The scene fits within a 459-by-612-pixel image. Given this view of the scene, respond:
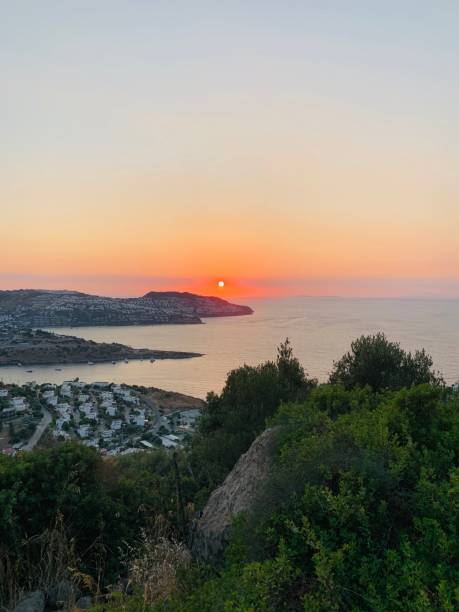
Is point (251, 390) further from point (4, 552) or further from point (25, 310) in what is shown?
point (25, 310)

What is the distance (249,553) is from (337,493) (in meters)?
0.75

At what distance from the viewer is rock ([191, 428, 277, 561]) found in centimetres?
414

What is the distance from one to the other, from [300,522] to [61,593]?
2.35 meters

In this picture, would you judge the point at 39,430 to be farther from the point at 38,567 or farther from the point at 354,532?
the point at 354,532

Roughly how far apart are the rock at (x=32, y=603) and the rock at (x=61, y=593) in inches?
3.7

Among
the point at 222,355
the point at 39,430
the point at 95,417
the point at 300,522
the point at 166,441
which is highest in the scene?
the point at 300,522

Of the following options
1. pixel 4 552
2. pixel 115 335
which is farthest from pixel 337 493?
pixel 115 335

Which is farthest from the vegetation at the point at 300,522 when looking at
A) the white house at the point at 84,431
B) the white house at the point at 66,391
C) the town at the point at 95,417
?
the white house at the point at 66,391

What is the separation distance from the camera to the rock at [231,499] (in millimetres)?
4145

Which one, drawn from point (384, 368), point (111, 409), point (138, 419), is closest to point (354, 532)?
point (384, 368)

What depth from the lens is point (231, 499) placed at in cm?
471

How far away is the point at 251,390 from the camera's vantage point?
10555 mm

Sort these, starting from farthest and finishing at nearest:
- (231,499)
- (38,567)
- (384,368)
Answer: (384,368)
(231,499)
(38,567)

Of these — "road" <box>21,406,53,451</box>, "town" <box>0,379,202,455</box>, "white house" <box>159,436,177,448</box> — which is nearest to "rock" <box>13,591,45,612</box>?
"town" <box>0,379,202,455</box>
